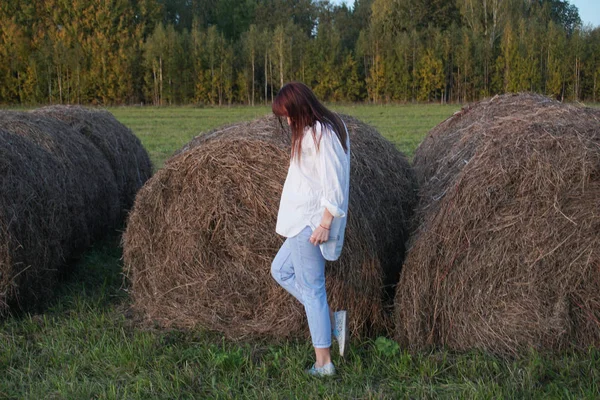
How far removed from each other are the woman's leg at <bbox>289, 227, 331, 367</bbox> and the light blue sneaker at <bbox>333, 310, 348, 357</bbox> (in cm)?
20

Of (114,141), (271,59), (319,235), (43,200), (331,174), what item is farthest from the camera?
(271,59)

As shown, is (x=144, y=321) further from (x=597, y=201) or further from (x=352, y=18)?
(x=352, y=18)

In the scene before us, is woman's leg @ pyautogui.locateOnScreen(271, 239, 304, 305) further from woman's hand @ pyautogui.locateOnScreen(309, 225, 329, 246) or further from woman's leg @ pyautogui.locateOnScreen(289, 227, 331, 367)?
woman's hand @ pyautogui.locateOnScreen(309, 225, 329, 246)

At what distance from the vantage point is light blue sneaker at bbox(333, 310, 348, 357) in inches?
176

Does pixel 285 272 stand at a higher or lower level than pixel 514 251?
lower

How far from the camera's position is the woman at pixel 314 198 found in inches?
156

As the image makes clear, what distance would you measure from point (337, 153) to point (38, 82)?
53508 millimetres

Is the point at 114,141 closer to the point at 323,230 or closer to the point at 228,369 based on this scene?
the point at 228,369

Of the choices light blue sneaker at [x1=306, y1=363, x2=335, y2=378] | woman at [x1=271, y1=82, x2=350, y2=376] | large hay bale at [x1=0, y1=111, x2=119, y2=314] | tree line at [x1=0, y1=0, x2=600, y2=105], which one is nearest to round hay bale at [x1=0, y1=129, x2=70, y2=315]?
large hay bale at [x1=0, y1=111, x2=119, y2=314]

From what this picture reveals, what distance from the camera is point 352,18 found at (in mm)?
73688

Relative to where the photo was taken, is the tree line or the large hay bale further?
the tree line

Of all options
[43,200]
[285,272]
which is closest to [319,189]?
[285,272]

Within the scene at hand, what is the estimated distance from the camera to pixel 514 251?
4.52 metres

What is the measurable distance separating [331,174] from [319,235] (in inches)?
15.6
